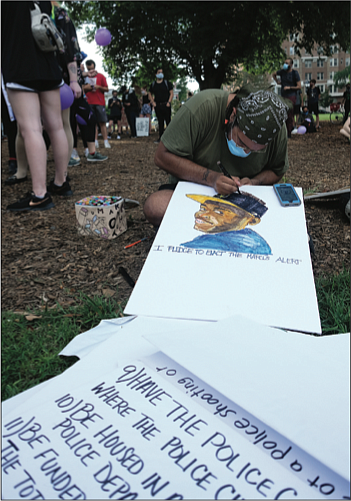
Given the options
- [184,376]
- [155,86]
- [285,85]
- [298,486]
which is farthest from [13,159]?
[285,85]

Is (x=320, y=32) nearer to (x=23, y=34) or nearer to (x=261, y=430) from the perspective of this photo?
(x=23, y=34)

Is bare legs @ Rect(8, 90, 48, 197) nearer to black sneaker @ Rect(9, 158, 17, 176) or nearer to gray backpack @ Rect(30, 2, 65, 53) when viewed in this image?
gray backpack @ Rect(30, 2, 65, 53)

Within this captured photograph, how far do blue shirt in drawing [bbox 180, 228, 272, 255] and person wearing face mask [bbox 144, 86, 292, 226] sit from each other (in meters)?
0.28

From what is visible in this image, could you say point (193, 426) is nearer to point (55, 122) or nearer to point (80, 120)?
point (55, 122)

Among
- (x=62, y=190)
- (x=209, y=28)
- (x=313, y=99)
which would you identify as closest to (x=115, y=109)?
(x=209, y=28)

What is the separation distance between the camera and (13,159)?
4457 millimetres

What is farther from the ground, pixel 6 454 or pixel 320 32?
pixel 320 32

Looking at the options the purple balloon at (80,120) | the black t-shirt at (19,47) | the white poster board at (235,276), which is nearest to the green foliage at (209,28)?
the purple balloon at (80,120)

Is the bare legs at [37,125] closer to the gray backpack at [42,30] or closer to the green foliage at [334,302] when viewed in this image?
the gray backpack at [42,30]

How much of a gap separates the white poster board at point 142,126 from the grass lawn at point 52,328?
10316mm

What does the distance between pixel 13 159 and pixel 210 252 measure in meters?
3.78

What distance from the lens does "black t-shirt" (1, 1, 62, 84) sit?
2523 mm

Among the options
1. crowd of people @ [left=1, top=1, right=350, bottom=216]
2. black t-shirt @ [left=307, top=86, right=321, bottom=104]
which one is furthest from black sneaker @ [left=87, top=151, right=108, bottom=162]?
black t-shirt @ [left=307, top=86, right=321, bottom=104]

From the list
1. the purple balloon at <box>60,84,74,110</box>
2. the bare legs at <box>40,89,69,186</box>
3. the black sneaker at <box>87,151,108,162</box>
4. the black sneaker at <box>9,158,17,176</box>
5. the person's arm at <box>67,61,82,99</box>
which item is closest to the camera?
the bare legs at <box>40,89,69,186</box>
